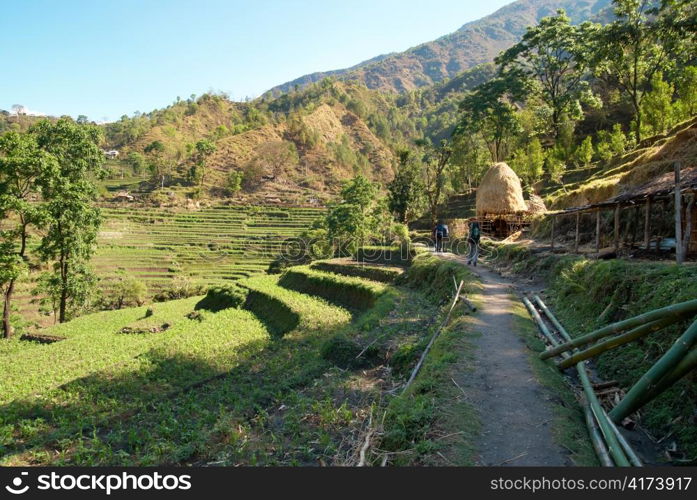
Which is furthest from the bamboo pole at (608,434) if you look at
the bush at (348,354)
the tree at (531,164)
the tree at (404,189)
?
the tree at (404,189)

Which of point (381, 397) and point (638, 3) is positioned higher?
point (638, 3)

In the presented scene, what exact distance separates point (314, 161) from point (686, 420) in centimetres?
10686

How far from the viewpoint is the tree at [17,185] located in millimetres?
19984

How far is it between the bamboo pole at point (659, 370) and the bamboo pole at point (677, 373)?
3cm

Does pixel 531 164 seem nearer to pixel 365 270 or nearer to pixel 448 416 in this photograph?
pixel 365 270

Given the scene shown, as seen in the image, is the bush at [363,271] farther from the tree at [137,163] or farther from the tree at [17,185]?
the tree at [137,163]

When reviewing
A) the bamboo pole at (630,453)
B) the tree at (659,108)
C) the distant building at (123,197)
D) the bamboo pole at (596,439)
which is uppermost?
the tree at (659,108)

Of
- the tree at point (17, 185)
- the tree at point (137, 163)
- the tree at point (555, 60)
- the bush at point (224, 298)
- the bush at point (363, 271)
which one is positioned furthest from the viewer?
the tree at point (137, 163)

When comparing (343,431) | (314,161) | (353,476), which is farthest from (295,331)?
(314,161)

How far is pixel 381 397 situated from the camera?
7.78m

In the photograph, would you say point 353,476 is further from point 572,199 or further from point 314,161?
point 314,161

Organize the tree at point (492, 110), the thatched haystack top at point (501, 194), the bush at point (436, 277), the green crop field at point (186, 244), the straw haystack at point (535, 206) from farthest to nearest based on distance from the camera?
the green crop field at point (186, 244) < the tree at point (492, 110) < the straw haystack at point (535, 206) < the thatched haystack top at point (501, 194) < the bush at point (436, 277)

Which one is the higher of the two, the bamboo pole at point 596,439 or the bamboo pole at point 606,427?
the bamboo pole at point 606,427

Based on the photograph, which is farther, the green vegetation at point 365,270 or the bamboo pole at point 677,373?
the green vegetation at point 365,270
